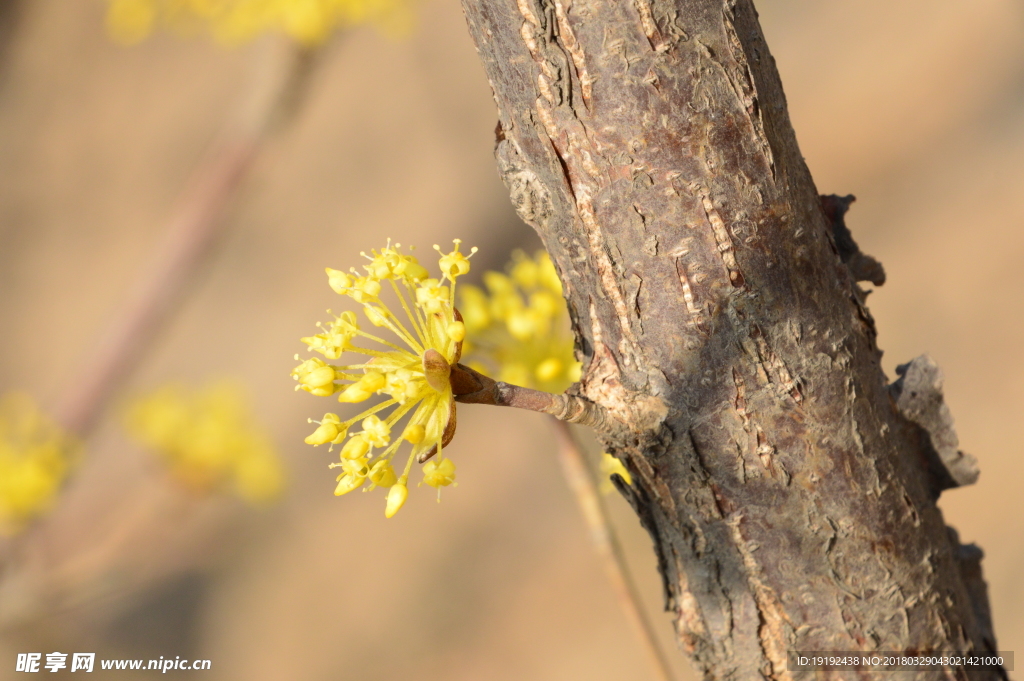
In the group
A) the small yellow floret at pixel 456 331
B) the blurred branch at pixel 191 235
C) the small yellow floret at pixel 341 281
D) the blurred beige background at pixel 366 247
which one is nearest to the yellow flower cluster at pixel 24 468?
the blurred branch at pixel 191 235

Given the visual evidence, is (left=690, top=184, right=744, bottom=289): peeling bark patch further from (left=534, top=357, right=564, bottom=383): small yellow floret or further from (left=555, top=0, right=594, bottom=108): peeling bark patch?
(left=534, top=357, right=564, bottom=383): small yellow floret

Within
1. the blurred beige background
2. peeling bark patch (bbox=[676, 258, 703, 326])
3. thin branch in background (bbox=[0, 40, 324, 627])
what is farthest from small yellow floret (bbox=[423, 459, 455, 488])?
the blurred beige background

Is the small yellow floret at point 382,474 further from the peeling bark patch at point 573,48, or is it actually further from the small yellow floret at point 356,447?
the peeling bark patch at point 573,48

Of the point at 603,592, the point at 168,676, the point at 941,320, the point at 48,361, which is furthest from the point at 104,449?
the point at 941,320

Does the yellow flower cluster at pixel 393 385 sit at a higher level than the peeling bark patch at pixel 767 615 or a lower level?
higher

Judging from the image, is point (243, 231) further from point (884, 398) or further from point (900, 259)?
point (884, 398)

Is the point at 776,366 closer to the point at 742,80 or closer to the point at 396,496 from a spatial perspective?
the point at 742,80
